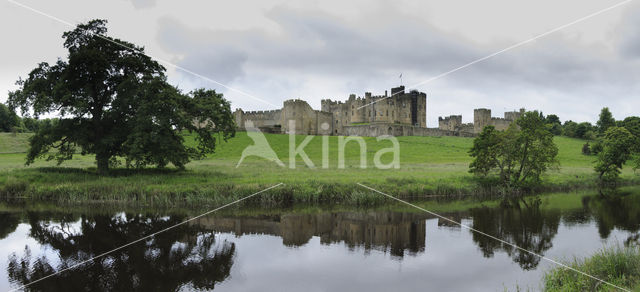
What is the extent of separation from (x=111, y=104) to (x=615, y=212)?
26.2 m

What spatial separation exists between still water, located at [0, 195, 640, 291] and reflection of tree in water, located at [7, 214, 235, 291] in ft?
0.10

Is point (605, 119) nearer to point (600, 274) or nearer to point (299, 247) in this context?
point (600, 274)

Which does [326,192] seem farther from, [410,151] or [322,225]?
[410,151]

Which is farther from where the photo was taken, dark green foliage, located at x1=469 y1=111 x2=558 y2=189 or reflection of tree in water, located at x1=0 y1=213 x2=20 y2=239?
dark green foliage, located at x1=469 y1=111 x2=558 y2=189

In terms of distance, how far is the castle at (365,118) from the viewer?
65812 millimetres

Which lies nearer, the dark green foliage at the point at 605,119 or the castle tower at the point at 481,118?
the dark green foliage at the point at 605,119

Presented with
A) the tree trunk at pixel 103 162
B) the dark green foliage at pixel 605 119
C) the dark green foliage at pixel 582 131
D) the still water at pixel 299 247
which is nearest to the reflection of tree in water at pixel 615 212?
the still water at pixel 299 247

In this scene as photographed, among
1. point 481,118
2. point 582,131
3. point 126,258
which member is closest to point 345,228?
point 126,258

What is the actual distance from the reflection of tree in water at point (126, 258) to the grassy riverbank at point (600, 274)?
769cm

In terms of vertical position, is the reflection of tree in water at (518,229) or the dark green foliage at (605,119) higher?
the dark green foliage at (605,119)

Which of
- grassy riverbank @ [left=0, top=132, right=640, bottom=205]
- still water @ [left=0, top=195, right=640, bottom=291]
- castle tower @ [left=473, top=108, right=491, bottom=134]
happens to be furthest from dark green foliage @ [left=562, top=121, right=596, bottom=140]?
still water @ [left=0, top=195, right=640, bottom=291]

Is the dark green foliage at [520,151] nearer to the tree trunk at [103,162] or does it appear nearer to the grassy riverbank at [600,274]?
the grassy riverbank at [600,274]

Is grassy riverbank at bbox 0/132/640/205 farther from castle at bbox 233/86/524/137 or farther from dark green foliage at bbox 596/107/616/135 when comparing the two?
dark green foliage at bbox 596/107/616/135

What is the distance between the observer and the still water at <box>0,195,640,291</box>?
30.2 ft
